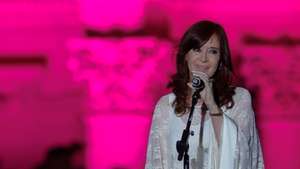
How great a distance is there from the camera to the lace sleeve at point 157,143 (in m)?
2.20

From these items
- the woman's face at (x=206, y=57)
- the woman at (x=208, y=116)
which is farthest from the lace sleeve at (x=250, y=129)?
the woman's face at (x=206, y=57)

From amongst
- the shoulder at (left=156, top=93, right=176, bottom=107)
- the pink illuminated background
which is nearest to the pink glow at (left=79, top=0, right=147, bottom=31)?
the pink illuminated background

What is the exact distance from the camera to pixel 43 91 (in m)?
3.65

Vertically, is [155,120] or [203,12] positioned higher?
[203,12]

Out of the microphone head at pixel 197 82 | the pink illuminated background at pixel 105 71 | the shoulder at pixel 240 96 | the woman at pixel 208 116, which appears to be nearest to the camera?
the microphone head at pixel 197 82

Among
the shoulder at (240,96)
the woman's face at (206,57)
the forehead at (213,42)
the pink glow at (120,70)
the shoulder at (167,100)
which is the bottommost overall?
the pink glow at (120,70)

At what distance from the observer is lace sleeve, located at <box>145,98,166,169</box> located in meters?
2.20

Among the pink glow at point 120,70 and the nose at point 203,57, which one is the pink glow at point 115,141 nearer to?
the pink glow at point 120,70

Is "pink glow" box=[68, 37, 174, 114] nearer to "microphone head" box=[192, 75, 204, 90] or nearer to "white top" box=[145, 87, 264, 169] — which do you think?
"white top" box=[145, 87, 264, 169]

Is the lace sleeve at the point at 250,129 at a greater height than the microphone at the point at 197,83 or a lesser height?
lesser

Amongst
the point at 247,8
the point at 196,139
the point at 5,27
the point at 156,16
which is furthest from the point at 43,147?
the point at 196,139

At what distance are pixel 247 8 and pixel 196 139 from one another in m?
1.62

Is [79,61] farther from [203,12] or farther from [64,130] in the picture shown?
[203,12]

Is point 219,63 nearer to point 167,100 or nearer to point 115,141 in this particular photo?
point 167,100
